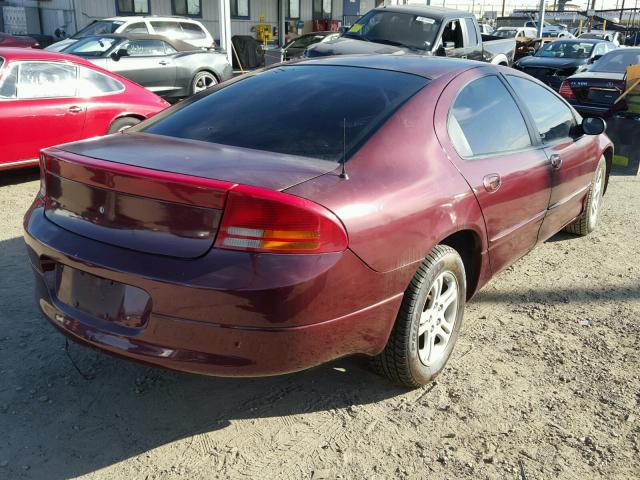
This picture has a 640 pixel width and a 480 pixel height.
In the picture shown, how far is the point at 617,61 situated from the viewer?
10.7 meters

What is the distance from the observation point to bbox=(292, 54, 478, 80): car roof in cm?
336

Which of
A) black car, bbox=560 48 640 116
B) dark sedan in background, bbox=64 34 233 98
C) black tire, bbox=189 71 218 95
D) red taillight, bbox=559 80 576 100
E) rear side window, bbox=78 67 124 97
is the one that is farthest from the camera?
black tire, bbox=189 71 218 95

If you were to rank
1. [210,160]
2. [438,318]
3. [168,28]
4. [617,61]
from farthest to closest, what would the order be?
1. [168,28]
2. [617,61]
3. [438,318]
4. [210,160]

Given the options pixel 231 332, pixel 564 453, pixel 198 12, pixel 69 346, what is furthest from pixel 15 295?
pixel 198 12

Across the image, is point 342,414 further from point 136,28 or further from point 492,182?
point 136,28

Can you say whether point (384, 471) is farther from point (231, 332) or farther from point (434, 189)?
point (434, 189)

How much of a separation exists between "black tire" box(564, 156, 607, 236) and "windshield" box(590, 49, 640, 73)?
5782mm

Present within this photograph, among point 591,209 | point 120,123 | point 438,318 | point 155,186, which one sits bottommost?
point 591,209

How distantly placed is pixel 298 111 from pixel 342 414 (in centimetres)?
146

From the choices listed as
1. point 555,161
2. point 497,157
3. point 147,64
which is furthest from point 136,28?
point 497,157

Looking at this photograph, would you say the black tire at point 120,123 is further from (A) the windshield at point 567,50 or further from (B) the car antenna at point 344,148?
(A) the windshield at point 567,50

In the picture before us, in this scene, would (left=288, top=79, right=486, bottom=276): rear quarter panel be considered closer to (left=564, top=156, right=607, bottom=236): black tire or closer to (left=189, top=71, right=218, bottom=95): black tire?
(left=564, top=156, right=607, bottom=236): black tire

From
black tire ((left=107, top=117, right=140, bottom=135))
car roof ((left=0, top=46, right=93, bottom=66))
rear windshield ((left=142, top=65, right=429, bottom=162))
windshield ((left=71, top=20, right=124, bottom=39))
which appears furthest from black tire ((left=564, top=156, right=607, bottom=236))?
windshield ((left=71, top=20, right=124, bottom=39))

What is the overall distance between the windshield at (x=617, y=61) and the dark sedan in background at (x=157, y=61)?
6811 millimetres
